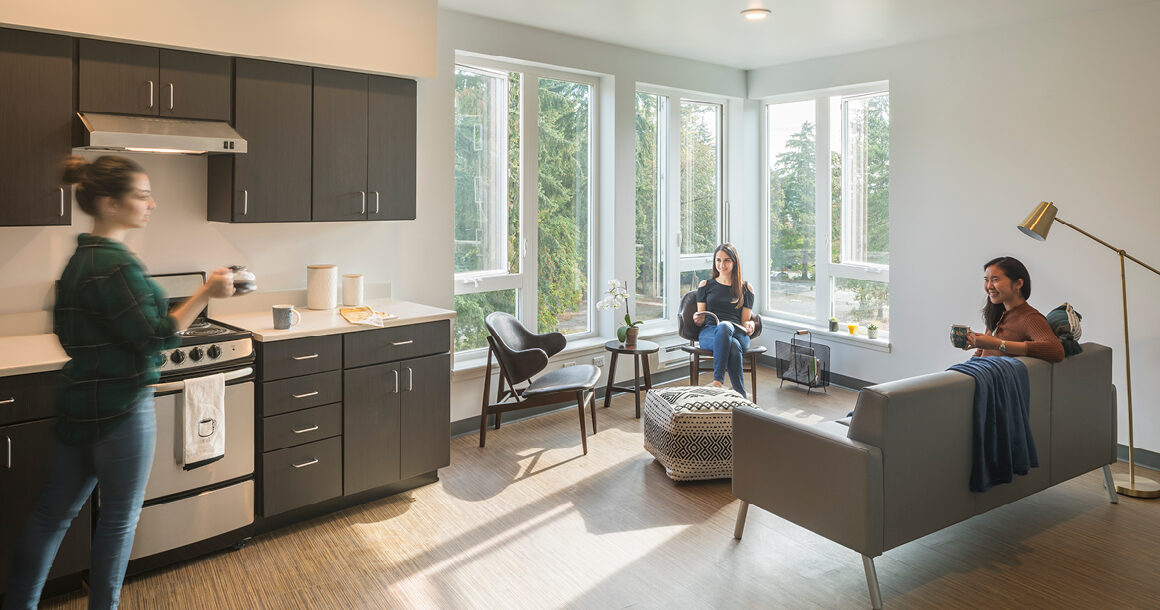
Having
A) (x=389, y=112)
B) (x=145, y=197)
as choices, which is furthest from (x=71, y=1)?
(x=389, y=112)

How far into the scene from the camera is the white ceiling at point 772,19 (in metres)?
4.32

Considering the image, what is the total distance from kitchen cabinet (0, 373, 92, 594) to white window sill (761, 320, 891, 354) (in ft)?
16.9

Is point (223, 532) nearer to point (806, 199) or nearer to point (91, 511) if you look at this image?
point (91, 511)

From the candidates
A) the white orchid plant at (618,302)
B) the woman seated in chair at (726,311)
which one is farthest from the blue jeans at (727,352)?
the white orchid plant at (618,302)

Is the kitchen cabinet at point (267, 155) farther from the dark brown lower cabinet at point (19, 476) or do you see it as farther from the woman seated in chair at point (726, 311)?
the woman seated in chair at point (726, 311)

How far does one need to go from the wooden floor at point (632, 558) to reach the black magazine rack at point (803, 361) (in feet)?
6.77

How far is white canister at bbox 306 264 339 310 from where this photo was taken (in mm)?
3924

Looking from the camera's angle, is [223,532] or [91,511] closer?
[91,511]

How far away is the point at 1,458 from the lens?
8.83 feet

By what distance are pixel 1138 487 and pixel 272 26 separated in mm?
4797

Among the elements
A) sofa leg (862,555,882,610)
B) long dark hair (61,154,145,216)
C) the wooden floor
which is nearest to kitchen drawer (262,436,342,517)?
the wooden floor

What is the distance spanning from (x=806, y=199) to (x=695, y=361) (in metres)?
1.88

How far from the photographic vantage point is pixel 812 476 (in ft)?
9.77

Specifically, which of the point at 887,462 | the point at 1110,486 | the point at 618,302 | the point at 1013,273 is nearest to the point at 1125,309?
the point at 1013,273
